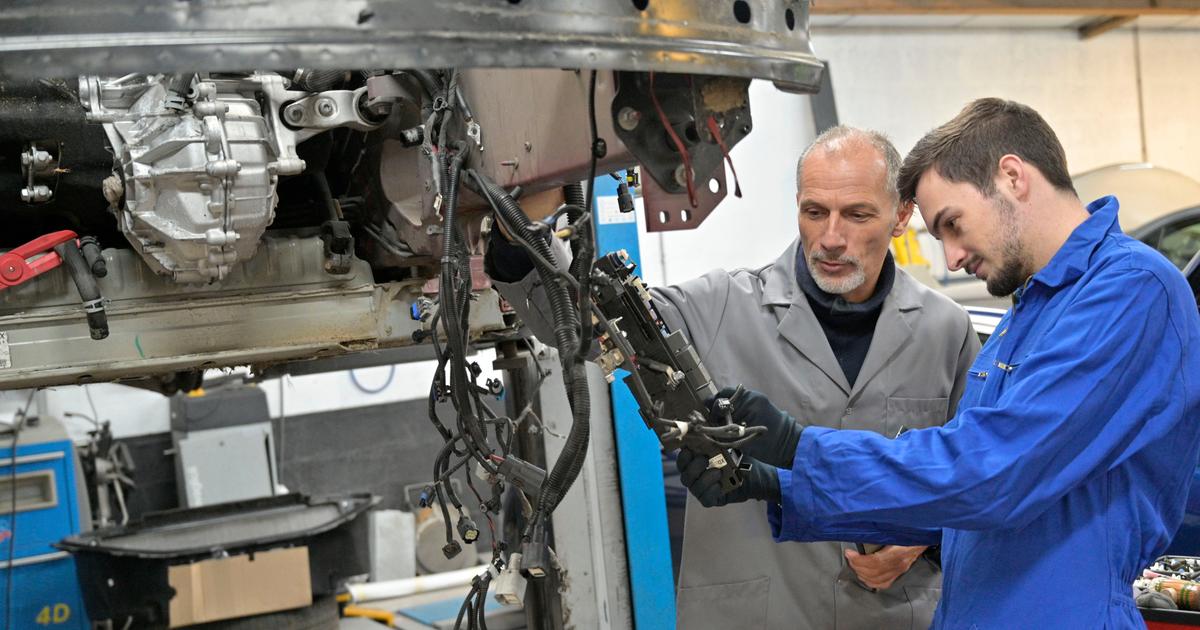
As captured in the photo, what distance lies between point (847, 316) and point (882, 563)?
1.51 ft

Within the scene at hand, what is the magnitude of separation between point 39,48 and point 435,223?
3.24 feet

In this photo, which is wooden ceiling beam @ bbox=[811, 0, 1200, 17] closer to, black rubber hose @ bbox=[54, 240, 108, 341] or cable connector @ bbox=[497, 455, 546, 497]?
black rubber hose @ bbox=[54, 240, 108, 341]

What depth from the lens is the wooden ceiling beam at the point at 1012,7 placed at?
18.8 ft

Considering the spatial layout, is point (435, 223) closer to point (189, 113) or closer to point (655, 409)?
point (189, 113)

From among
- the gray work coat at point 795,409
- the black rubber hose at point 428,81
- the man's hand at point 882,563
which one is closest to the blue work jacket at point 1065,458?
the man's hand at point 882,563

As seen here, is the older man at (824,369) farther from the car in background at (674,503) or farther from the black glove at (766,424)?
the car in background at (674,503)

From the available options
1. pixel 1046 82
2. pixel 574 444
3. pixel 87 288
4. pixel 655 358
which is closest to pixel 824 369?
pixel 655 358

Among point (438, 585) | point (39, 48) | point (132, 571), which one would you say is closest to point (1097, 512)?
point (39, 48)

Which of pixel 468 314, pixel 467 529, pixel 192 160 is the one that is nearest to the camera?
pixel 468 314

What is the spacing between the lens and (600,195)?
3.18m

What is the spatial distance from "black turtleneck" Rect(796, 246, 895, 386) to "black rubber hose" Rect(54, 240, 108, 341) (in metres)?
1.27

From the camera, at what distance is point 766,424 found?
1.46 meters

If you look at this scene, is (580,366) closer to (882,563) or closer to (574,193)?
(574,193)

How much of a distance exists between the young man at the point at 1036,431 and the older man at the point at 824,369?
0.30 metres
